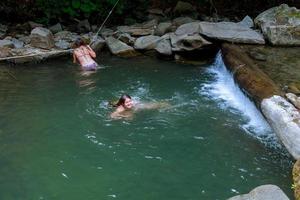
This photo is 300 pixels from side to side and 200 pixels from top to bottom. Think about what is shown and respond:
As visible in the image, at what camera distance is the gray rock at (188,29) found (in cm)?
1156

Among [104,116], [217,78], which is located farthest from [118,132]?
[217,78]

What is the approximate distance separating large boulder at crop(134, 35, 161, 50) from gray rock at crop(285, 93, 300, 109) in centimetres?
490

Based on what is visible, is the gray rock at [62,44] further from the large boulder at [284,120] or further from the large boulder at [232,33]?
the large boulder at [284,120]

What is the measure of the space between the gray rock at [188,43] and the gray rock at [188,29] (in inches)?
14.7

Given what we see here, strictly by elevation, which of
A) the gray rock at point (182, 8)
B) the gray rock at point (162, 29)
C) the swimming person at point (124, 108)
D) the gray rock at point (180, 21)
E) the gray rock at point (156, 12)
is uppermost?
the gray rock at point (182, 8)

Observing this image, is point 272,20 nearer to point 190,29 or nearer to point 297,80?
point 190,29

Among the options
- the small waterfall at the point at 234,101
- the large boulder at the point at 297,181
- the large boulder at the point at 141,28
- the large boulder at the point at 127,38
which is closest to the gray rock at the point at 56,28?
the large boulder at the point at 141,28

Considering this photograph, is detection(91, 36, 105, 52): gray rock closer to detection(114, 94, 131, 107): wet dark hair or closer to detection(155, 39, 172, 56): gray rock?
detection(155, 39, 172, 56): gray rock

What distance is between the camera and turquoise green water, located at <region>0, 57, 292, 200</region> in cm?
584

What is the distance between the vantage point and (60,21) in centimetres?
1366

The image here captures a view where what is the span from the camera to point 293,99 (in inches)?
284

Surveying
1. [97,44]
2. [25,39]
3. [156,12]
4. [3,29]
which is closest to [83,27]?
[97,44]

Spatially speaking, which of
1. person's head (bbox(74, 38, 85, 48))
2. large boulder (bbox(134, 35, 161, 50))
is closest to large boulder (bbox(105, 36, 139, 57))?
large boulder (bbox(134, 35, 161, 50))

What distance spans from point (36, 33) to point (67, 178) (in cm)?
642
